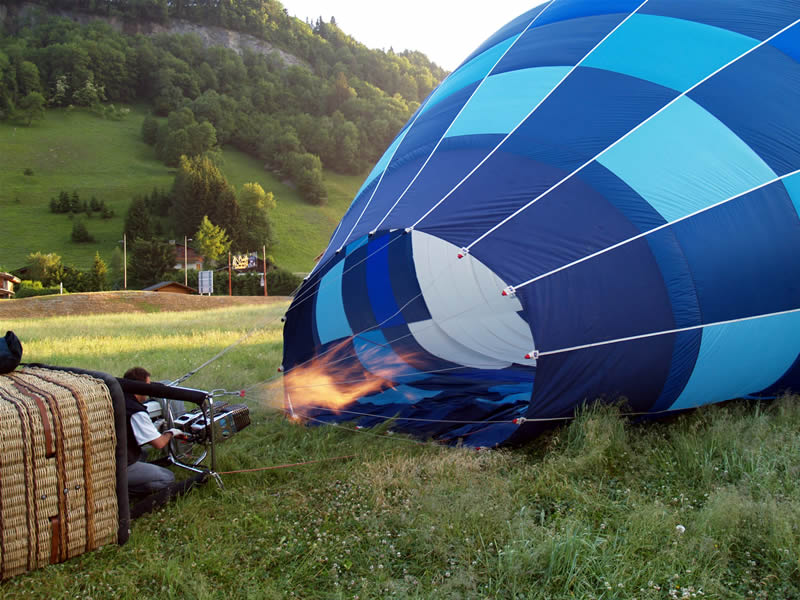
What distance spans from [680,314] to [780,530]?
1.18 meters

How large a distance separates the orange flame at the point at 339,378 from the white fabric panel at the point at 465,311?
0.64 meters

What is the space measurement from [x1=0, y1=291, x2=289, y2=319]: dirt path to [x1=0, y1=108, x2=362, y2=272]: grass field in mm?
24023

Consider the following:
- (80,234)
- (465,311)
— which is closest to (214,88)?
(80,234)

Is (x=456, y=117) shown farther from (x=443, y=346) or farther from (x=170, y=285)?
(x=170, y=285)

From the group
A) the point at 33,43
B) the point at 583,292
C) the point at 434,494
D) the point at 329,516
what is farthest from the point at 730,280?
the point at 33,43

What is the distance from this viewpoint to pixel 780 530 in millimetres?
2320

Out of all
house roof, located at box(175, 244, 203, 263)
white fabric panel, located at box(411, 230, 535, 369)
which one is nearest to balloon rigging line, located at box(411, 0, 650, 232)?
white fabric panel, located at box(411, 230, 535, 369)

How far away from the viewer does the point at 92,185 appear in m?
55.5

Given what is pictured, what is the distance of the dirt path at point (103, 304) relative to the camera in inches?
704

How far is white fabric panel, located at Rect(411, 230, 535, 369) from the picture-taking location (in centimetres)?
605

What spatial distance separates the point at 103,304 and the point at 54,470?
19.4 meters

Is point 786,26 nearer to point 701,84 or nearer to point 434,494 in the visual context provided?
point 701,84

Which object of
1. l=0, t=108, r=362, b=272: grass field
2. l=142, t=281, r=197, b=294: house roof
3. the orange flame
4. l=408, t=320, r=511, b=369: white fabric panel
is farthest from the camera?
l=0, t=108, r=362, b=272: grass field

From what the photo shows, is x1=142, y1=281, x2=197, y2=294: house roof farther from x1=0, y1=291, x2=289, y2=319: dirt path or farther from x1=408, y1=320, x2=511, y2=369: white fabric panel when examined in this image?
x1=408, y1=320, x2=511, y2=369: white fabric panel
